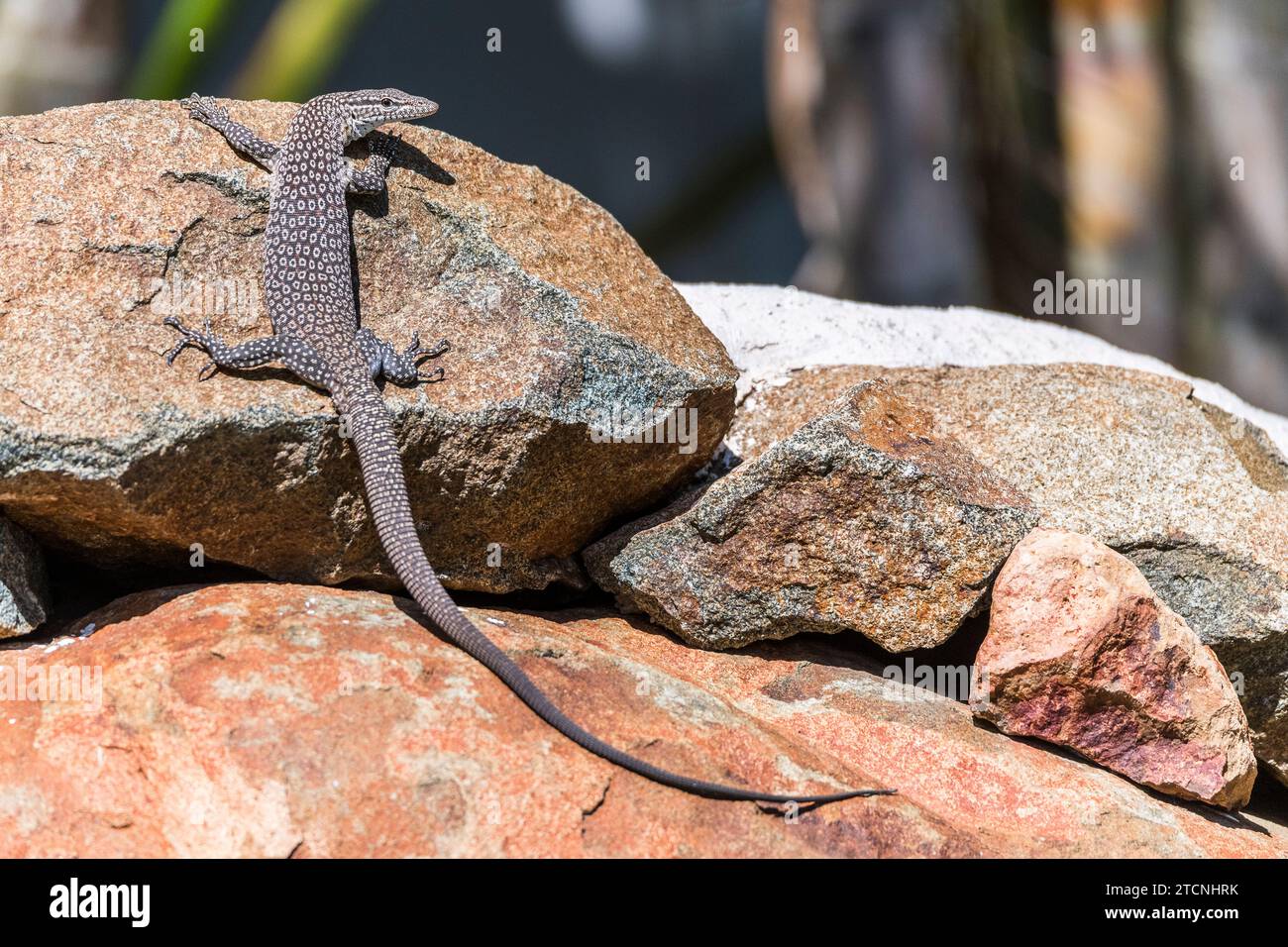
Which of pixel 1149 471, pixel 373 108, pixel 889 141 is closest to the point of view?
pixel 1149 471

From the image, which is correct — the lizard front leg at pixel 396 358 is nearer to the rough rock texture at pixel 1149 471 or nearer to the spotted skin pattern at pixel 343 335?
the spotted skin pattern at pixel 343 335

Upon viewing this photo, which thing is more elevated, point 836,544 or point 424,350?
point 424,350

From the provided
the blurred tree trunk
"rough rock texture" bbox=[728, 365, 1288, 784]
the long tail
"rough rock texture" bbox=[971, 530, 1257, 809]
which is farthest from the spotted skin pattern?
the blurred tree trunk

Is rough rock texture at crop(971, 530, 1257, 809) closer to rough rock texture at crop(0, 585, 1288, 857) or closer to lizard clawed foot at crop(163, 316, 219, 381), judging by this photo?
rough rock texture at crop(0, 585, 1288, 857)

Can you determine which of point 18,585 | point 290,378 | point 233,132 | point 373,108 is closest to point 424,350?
Result: point 290,378

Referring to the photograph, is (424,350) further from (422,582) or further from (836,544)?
(836,544)

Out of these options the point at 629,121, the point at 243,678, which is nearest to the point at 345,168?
the point at 243,678

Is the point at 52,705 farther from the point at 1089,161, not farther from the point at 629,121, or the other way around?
the point at 629,121
